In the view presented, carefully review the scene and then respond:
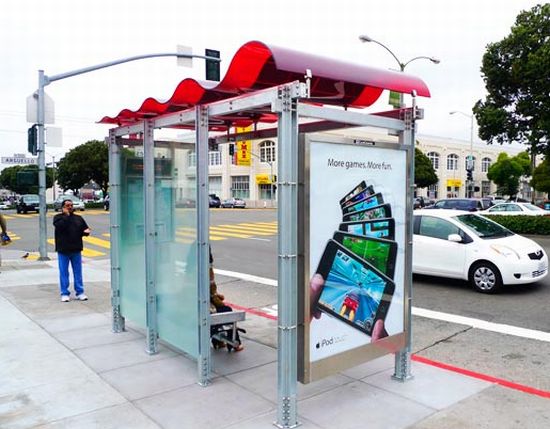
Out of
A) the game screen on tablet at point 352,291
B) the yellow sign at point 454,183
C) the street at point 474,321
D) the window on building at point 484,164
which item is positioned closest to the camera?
→ the game screen on tablet at point 352,291

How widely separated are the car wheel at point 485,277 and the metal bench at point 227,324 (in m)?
5.68

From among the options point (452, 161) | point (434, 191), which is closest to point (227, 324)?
point (434, 191)

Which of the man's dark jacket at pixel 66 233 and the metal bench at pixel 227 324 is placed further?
the man's dark jacket at pixel 66 233

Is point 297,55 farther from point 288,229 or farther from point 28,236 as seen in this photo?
point 28,236

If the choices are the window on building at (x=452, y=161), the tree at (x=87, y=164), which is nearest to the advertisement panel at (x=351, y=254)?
the tree at (x=87, y=164)

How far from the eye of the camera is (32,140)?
14.1 meters

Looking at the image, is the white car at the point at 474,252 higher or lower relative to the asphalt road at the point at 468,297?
higher

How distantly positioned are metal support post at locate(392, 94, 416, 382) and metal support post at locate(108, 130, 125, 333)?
3739 millimetres

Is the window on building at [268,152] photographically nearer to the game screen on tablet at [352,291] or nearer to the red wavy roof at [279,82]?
the red wavy roof at [279,82]

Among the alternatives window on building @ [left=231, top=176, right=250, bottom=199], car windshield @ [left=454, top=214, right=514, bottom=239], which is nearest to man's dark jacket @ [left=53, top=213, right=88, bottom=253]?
car windshield @ [left=454, top=214, right=514, bottom=239]

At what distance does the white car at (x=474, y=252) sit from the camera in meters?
9.31

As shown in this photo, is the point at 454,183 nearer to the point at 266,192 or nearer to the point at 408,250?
the point at 266,192

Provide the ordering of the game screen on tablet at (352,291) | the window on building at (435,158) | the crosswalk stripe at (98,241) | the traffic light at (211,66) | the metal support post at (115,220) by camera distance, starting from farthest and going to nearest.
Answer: the window on building at (435,158) → the crosswalk stripe at (98,241) → the traffic light at (211,66) → the metal support post at (115,220) → the game screen on tablet at (352,291)

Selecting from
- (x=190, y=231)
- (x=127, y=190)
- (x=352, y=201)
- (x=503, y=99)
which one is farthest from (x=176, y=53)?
(x=503, y=99)
